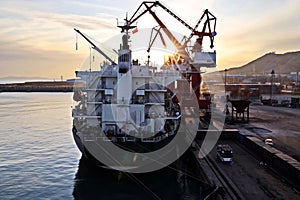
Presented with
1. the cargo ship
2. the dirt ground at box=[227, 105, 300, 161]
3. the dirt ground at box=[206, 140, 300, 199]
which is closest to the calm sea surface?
the cargo ship

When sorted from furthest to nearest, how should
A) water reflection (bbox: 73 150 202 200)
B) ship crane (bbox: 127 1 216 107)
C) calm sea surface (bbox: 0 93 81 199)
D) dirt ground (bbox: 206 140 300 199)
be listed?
ship crane (bbox: 127 1 216 107)
calm sea surface (bbox: 0 93 81 199)
water reflection (bbox: 73 150 202 200)
dirt ground (bbox: 206 140 300 199)

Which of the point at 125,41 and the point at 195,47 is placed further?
the point at 195,47

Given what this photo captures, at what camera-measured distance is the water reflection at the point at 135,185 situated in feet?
59.8

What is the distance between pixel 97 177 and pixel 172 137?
19.8 ft

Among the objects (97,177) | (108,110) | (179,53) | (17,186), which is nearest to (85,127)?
(108,110)

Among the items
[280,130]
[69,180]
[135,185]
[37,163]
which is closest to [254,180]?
[135,185]

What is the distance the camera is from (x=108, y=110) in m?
21.8

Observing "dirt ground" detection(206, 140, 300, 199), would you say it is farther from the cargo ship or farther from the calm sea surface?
the calm sea surface

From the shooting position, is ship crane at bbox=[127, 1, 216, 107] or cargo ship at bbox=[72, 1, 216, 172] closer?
cargo ship at bbox=[72, 1, 216, 172]

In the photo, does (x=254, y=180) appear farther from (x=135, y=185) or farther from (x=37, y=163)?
(x=37, y=163)

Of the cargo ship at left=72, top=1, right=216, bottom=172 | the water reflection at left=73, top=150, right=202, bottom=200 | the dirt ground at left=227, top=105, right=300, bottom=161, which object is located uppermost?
the cargo ship at left=72, top=1, right=216, bottom=172

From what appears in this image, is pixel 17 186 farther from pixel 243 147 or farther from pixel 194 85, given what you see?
pixel 194 85

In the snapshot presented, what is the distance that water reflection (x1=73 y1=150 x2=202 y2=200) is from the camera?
18.2 metres

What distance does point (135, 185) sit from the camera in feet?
63.4
